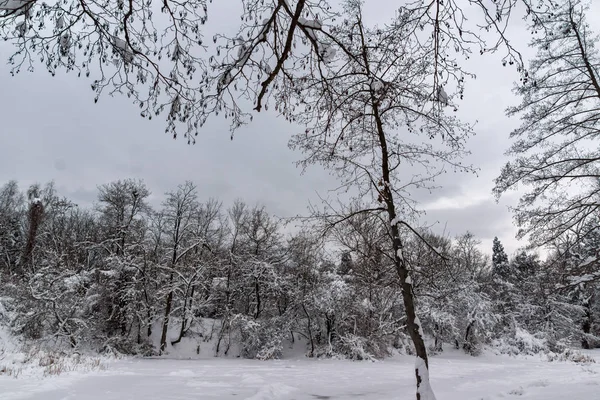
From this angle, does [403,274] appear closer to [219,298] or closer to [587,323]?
Result: [219,298]

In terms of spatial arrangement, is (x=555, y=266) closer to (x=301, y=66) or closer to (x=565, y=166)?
(x=565, y=166)

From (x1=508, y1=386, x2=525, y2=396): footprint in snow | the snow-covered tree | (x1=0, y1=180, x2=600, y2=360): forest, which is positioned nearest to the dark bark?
(x1=0, y1=180, x2=600, y2=360): forest

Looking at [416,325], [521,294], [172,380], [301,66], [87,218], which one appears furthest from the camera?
[87,218]

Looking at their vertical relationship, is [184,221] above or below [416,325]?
above

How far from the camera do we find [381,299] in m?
21.3

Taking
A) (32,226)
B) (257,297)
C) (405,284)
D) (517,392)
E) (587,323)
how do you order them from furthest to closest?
(587,323)
(32,226)
(257,297)
(517,392)
(405,284)

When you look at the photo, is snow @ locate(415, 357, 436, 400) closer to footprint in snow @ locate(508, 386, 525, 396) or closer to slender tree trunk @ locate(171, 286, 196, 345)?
footprint in snow @ locate(508, 386, 525, 396)

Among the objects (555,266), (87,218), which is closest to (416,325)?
(555,266)

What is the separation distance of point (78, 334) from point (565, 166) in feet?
78.0

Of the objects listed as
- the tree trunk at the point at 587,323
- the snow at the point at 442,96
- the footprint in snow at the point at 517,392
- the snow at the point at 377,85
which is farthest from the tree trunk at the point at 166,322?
the tree trunk at the point at 587,323

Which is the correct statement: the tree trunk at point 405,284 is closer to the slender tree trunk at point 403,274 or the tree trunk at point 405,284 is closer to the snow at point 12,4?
the slender tree trunk at point 403,274

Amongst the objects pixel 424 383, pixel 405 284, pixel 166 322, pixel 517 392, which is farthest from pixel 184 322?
pixel 424 383

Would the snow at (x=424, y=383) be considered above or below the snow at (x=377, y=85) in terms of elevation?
below

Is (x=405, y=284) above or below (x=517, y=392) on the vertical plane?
above
